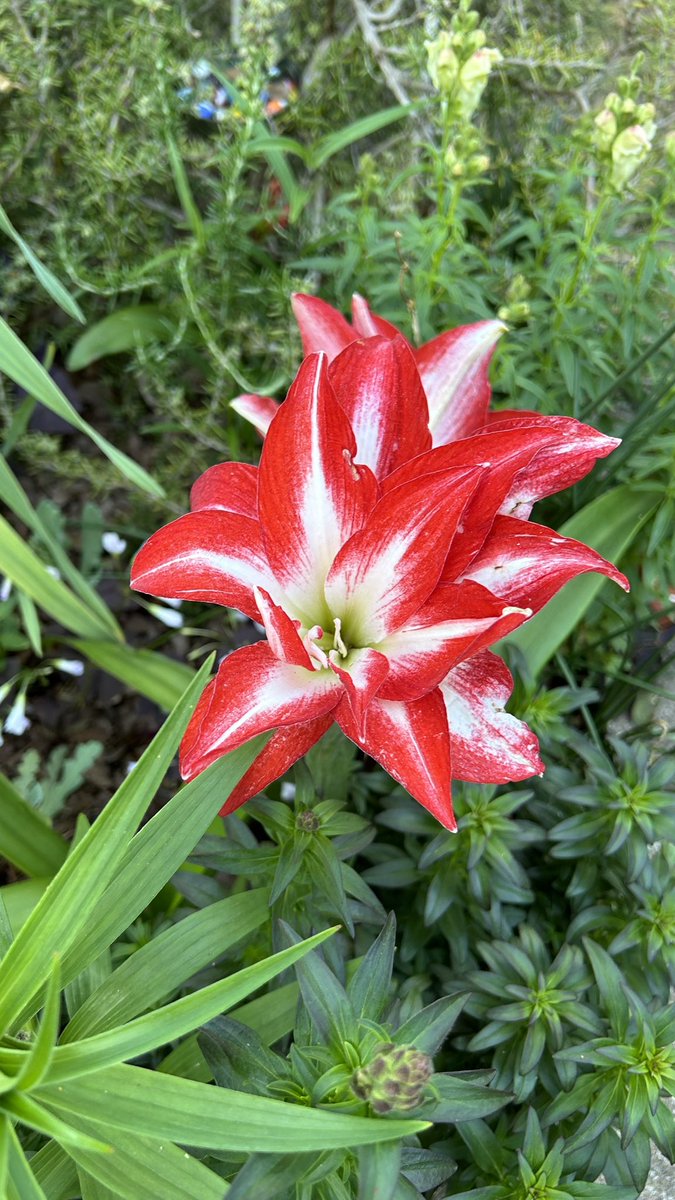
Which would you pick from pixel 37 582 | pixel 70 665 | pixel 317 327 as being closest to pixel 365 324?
pixel 317 327

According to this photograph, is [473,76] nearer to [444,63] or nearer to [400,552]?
[444,63]

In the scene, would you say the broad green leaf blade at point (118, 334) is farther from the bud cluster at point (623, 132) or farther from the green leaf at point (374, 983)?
the green leaf at point (374, 983)

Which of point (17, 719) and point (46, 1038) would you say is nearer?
point (46, 1038)

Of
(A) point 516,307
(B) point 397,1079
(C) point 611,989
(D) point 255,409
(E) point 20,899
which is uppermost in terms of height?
(D) point 255,409

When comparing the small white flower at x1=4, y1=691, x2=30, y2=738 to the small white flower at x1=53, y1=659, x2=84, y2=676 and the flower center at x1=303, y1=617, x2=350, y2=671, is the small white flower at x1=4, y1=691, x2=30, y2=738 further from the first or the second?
the flower center at x1=303, y1=617, x2=350, y2=671

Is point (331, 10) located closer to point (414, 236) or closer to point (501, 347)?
point (414, 236)

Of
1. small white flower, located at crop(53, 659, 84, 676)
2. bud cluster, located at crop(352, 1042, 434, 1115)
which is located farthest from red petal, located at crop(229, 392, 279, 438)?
small white flower, located at crop(53, 659, 84, 676)
